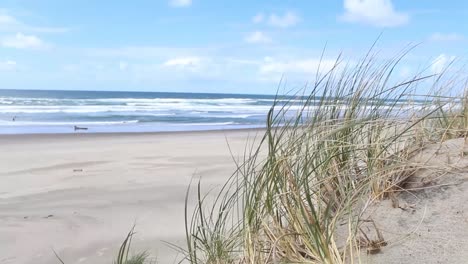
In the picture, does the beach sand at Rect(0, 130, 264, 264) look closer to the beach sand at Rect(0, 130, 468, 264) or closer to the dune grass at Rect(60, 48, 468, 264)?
the beach sand at Rect(0, 130, 468, 264)

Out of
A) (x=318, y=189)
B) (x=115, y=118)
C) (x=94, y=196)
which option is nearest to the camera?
(x=318, y=189)

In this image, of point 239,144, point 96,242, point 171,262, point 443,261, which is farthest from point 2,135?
point 443,261

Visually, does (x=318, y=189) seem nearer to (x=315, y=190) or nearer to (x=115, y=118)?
(x=315, y=190)

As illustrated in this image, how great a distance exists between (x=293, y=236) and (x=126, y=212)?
347 cm

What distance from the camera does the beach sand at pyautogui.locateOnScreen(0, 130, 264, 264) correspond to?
4.36 m

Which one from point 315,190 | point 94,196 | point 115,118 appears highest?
point 315,190

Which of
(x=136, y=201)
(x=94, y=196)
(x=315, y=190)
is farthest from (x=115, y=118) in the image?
(x=315, y=190)

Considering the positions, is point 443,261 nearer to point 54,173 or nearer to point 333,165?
point 333,165

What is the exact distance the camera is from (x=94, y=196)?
615 centimetres

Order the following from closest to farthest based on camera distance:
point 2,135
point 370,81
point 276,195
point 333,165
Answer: point 276,195 < point 333,165 < point 370,81 < point 2,135

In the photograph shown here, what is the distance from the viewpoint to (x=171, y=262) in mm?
3865

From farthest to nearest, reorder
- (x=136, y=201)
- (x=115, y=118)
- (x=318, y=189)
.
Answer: (x=115, y=118), (x=136, y=201), (x=318, y=189)

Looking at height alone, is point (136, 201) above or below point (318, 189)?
below

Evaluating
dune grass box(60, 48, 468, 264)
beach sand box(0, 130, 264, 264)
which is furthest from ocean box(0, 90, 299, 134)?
dune grass box(60, 48, 468, 264)
